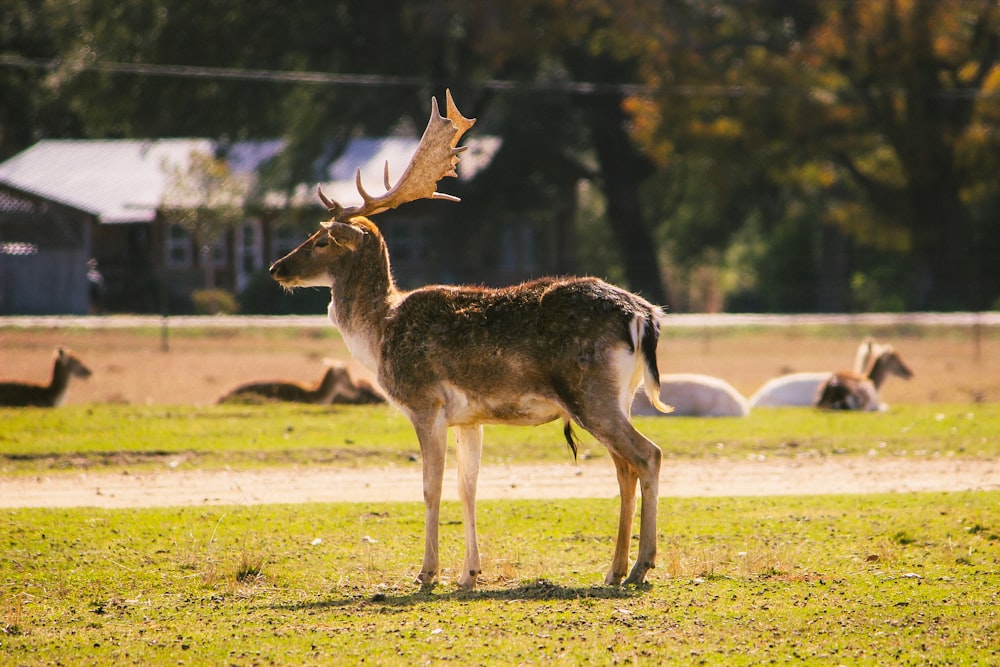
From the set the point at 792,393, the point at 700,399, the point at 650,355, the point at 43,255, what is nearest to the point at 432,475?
the point at 650,355

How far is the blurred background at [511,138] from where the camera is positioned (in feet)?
128

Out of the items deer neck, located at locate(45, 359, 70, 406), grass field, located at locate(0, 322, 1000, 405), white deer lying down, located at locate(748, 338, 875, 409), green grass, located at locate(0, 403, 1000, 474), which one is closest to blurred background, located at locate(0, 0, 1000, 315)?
grass field, located at locate(0, 322, 1000, 405)

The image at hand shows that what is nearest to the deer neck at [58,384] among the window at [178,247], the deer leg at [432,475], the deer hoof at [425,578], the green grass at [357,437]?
the green grass at [357,437]

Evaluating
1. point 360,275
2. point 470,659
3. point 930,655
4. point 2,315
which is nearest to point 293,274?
point 360,275

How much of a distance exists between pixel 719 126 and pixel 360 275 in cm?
3119

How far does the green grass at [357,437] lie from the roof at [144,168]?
2379 centimetres

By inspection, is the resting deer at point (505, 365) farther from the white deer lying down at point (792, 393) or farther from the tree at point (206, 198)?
the tree at point (206, 198)

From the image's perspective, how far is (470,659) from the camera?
6727mm

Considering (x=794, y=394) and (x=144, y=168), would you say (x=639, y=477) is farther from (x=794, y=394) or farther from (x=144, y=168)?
(x=144, y=168)

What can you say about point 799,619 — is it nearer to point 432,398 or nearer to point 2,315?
point 432,398

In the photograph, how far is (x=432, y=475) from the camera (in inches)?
349

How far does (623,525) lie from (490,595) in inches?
39.3

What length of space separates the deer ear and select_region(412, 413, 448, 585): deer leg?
1493mm

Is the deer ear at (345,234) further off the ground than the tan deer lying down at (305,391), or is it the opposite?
the deer ear at (345,234)
